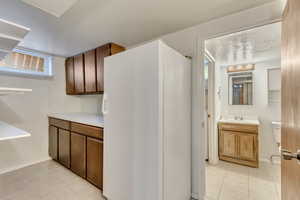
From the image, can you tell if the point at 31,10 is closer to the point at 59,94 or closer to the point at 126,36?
the point at 126,36

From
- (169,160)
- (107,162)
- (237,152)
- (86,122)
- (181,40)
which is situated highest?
(181,40)

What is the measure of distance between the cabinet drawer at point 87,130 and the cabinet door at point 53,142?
712 mm

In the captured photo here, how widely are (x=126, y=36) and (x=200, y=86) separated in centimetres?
129

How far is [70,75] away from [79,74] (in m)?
0.38

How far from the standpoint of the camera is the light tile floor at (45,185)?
1809 millimetres

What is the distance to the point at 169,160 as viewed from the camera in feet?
4.29

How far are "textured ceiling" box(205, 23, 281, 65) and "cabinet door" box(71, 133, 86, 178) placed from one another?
2.40 m

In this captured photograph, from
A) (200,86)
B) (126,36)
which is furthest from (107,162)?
(126,36)

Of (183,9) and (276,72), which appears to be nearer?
(183,9)

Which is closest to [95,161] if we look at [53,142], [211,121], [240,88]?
[53,142]

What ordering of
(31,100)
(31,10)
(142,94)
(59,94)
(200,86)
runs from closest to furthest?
(142,94) < (31,10) < (200,86) < (31,100) < (59,94)

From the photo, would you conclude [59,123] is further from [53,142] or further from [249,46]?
[249,46]

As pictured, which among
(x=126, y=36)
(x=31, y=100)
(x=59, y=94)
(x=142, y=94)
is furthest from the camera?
(x=59, y=94)

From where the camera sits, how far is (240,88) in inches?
125
